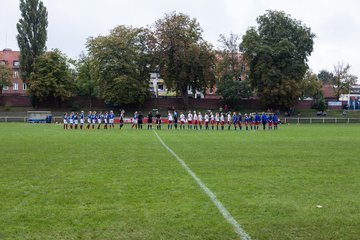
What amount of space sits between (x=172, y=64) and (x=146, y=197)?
57887 mm

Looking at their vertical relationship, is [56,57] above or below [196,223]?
above

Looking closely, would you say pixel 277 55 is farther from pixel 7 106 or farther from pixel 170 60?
pixel 7 106

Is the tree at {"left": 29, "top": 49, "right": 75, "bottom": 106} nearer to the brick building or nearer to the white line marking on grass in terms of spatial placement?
the brick building

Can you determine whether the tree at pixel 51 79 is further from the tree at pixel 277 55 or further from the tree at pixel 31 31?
the tree at pixel 277 55

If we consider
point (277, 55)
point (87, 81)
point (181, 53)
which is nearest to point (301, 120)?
point (277, 55)

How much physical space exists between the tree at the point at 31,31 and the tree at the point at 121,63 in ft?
24.4

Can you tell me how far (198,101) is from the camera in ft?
246

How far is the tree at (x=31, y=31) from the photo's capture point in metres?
65.6

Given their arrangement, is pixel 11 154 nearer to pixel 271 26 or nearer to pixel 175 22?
pixel 175 22

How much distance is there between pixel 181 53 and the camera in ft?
210

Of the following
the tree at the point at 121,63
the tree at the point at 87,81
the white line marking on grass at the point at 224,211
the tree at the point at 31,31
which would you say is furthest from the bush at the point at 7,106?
the white line marking on grass at the point at 224,211

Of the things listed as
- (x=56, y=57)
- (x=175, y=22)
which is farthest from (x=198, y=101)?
(x=56, y=57)

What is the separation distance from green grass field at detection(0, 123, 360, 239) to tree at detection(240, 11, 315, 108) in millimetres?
50887

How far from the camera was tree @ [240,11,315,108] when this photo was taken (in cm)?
6381
